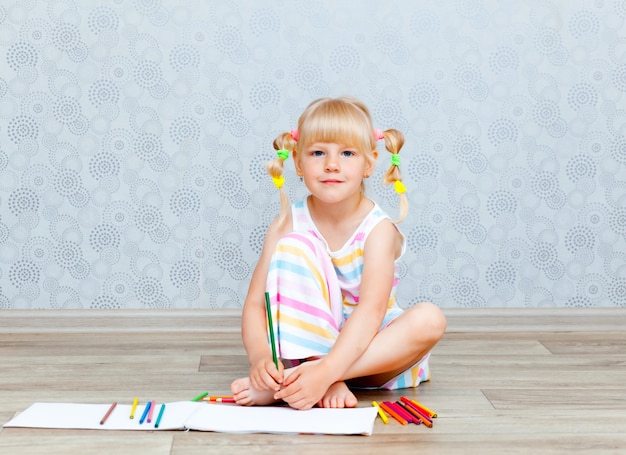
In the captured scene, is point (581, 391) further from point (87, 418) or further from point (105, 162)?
point (105, 162)

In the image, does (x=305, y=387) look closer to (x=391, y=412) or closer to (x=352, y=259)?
(x=391, y=412)

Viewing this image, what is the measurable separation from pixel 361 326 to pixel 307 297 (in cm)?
11

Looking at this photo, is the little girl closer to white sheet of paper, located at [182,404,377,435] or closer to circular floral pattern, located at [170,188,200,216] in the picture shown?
white sheet of paper, located at [182,404,377,435]

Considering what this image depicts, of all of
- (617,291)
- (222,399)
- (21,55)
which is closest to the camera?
(222,399)

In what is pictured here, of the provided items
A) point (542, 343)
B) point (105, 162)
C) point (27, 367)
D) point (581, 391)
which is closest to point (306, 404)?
point (581, 391)

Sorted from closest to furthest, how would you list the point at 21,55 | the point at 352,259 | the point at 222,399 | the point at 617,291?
1. the point at 222,399
2. the point at 352,259
3. the point at 21,55
4. the point at 617,291

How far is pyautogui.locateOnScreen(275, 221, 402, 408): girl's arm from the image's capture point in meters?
1.28

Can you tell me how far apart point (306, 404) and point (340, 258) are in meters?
0.30

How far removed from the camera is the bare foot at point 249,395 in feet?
4.33

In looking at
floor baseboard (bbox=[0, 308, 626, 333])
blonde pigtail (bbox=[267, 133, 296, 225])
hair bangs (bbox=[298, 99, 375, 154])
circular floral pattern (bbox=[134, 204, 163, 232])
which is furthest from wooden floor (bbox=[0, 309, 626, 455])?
hair bangs (bbox=[298, 99, 375, 154])

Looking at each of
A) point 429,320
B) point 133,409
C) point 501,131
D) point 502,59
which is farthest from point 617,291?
point 133,409

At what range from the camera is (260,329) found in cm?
144

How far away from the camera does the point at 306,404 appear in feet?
4.21

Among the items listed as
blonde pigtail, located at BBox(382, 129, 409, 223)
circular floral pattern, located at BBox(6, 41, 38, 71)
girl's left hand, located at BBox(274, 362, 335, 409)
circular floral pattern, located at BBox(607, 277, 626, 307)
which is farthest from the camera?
circular floral pattern, located at BBox(607, 277, 626, 307)
